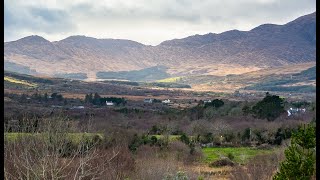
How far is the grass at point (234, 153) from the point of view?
44503 millimetres

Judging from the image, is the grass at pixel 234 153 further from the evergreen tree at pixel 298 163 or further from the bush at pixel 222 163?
the evergreen tree at pixel 298 163

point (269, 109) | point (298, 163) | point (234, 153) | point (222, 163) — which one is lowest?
point (222, 163)

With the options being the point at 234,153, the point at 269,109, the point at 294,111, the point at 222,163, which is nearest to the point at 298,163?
the point at 222,163

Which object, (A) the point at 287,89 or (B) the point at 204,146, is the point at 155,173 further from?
(A) the point at 287,89

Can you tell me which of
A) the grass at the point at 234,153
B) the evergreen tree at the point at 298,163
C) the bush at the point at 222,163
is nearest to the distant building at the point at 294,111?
the grass at the point at 234,153

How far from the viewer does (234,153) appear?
47844mm

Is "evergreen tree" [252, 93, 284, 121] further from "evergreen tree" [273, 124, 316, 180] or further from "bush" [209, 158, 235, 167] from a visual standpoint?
"evergreen tree" [273, 124, 316, 180]

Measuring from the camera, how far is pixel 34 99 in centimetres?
8975

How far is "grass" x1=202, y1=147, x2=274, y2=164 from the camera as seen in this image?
44503mm

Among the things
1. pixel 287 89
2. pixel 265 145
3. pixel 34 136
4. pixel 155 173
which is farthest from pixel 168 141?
pixel 287 89

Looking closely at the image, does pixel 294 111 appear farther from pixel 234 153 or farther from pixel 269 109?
pixel 234 153

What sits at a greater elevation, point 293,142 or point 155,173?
point 293,142

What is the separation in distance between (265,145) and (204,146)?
6.77 metres

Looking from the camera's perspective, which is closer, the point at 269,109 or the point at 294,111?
the point at 269,109
